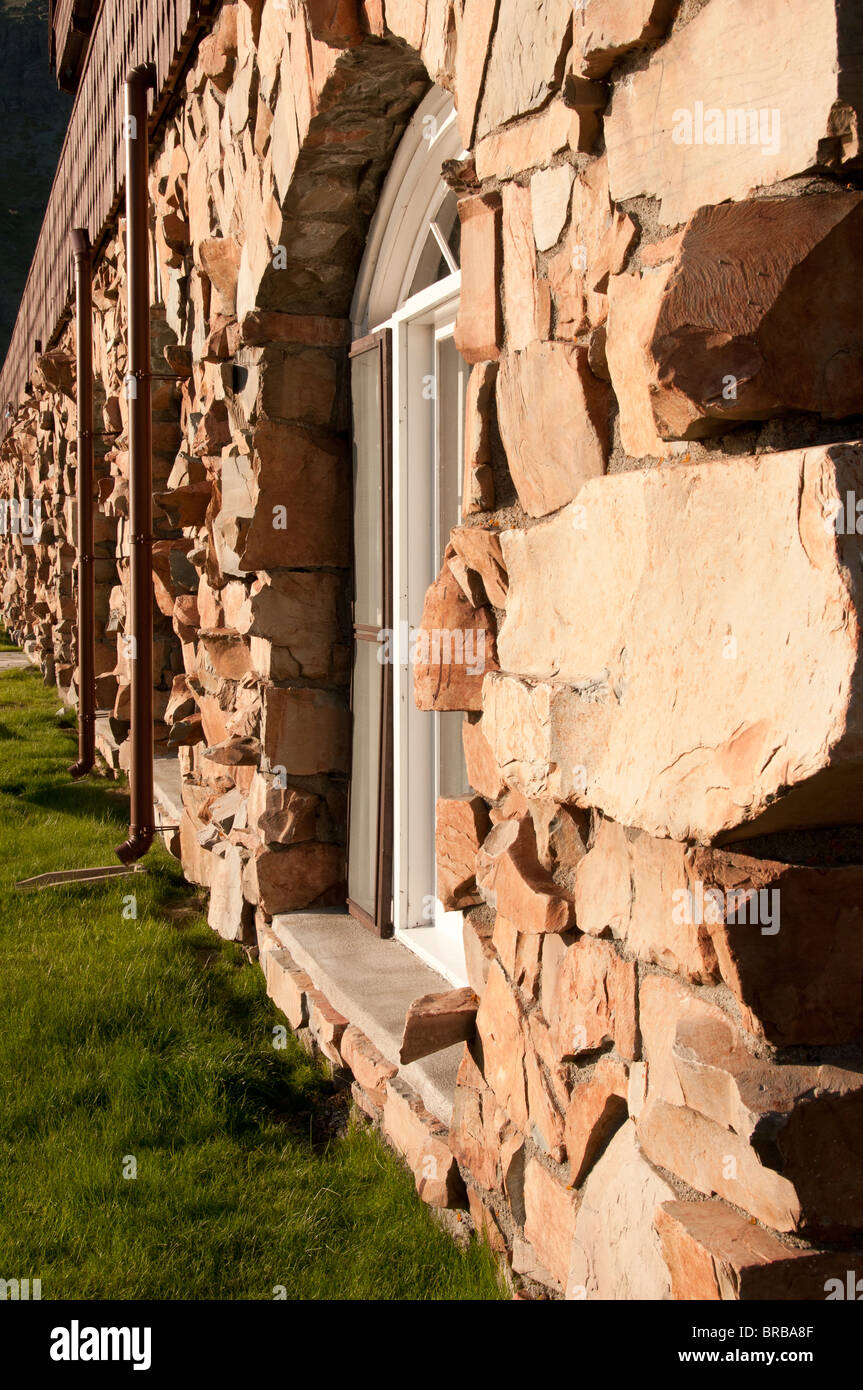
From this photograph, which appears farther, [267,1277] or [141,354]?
[141,354]

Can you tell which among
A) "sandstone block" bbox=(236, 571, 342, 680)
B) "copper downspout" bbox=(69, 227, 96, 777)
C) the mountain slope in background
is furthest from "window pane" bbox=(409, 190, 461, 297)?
the mountain slope in background

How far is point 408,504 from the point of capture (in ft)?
11.3

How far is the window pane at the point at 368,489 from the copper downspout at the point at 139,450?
1.51 meters

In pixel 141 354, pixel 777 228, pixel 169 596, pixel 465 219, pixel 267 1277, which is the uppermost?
pixel 141 354

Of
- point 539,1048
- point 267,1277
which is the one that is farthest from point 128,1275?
point 539,1048

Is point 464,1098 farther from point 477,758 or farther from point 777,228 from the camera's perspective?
point 777,228

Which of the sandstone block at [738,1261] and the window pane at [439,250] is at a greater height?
the window pane at [439,250]

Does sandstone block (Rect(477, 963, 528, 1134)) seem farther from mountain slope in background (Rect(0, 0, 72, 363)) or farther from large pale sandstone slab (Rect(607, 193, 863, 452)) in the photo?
mountain slope in background (Rect(0, 0, 72, 363))

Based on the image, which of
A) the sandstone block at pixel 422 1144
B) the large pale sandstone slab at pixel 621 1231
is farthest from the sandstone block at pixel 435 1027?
the large pale sandstone slab at pixel 621 1231

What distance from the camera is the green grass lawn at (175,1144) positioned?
2.30m

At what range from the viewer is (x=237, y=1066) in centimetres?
313

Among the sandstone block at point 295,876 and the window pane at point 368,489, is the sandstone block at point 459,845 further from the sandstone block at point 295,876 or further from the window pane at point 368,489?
the sandstone block at point 295,876

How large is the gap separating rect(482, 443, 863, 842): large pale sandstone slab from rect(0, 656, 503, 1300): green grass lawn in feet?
3.68

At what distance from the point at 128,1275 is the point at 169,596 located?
3.91m
